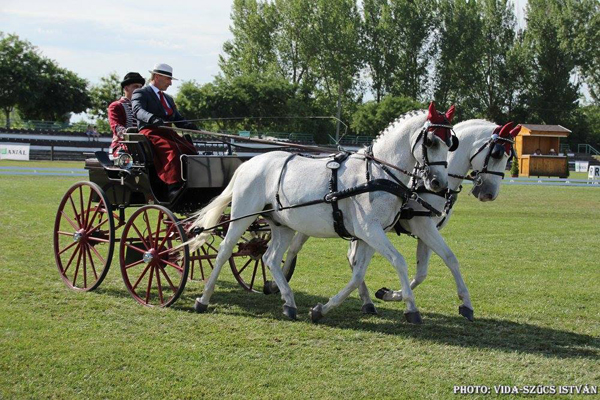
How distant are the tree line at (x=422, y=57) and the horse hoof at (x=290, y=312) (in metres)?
50.9

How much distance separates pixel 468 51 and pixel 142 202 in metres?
56.3

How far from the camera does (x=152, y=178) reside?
823 cm

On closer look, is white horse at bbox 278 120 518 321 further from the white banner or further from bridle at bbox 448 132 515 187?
the white banner

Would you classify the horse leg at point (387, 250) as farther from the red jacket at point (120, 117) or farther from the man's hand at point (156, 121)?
the red jacket at point (120, 117)

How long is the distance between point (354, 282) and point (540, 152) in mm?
39070

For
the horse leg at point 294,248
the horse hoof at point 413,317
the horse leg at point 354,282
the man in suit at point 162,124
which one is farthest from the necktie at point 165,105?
the horse hoof at point 413,317

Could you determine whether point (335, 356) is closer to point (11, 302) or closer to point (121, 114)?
point (11, 302)

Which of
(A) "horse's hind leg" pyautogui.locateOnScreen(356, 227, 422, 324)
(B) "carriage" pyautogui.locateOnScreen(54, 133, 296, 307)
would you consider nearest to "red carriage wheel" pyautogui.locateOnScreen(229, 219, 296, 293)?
(B) "carriage" pyautogui.locateOnScreen(54, 133, 296, 307)

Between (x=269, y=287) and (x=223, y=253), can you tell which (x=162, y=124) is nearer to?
(x=223, y=253)

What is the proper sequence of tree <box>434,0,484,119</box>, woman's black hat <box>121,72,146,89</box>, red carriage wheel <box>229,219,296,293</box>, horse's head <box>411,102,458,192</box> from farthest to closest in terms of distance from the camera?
1. tree <box>434,0,484,119</box>
2. woman's black hat <box>121,72,146,89</box>
3. red carriage wheel <box>229,219,296,293</box>
4. horse's head <box>411,102,458,192</box>

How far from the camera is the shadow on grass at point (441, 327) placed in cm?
636

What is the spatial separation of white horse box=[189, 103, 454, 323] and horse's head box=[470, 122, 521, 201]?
0.98 meters

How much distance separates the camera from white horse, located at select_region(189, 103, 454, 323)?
668cm

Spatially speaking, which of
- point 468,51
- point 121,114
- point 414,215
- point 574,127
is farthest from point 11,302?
point 574,127
